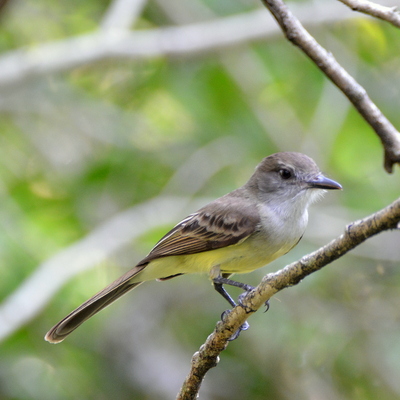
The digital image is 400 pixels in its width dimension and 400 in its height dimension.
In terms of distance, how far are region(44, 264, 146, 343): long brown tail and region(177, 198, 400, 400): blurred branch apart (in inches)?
44.1

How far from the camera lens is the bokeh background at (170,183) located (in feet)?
21.0

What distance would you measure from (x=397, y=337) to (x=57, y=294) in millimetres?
3275

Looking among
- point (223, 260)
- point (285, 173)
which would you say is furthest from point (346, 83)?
point (285, 173)

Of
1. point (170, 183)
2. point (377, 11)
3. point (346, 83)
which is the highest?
point (170, 183)

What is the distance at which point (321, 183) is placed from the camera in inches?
163

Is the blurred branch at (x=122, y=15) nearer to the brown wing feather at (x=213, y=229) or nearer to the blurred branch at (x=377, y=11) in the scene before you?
the brown wing feather at (x=213, y=229)

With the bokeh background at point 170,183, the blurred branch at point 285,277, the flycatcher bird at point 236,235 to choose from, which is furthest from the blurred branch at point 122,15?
the blurred branch at point 285,277

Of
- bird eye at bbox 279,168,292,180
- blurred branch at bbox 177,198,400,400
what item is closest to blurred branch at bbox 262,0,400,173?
blurred branch at bbox 177,198,400,400

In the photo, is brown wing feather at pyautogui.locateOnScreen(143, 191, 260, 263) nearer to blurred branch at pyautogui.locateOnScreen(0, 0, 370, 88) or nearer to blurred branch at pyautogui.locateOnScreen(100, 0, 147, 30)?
blurred branch at pyautogui.locateOnScreen(0, 0, 370, 88)

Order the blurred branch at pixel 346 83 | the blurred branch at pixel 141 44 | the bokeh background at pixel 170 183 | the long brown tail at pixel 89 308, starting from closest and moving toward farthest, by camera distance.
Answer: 1. the blurred branch at pixel 346 83
2. the long brown tail at pixel 89 308
3. the bokeh background at pixel 170 183
4. the blurred branch at pixel 141 44

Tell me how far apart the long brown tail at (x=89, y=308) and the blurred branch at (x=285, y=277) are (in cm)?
112

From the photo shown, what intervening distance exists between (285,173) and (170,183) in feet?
12.3

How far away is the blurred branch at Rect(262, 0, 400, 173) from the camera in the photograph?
232cm

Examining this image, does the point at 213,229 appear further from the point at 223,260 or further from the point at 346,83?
the point at 346,83
